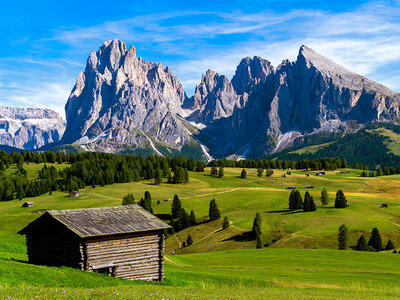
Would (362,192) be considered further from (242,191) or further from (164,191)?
(164,191)

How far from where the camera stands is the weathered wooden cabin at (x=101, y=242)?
32.3 m

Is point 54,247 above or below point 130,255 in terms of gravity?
above

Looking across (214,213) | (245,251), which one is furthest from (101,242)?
(214,213)

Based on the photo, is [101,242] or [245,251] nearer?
[101,242]

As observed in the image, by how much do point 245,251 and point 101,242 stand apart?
41.7 meters

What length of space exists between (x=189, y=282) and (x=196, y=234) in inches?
2833

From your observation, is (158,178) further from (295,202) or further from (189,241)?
(189,241)

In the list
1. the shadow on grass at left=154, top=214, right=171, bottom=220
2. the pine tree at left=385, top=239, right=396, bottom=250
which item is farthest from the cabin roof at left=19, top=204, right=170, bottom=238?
the shadow on grass at left=154, top=214, right=171, bottom=220

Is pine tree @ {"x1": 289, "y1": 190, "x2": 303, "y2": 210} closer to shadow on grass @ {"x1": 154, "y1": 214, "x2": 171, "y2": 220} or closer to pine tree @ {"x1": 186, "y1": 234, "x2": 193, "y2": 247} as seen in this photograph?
shadow on grass @ {"x1": 154, "y1": 214, "x2": 171, "y2": 220}

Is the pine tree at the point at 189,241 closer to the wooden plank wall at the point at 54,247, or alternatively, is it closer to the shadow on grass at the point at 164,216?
the shadow on grass at the point at 164,216

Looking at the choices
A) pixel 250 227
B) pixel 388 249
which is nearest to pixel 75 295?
pixel 388 249

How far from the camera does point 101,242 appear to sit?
33.1 meters

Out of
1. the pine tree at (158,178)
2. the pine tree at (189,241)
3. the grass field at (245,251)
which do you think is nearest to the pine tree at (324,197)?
the grass field at (245,251)

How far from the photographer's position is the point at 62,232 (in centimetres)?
3312
